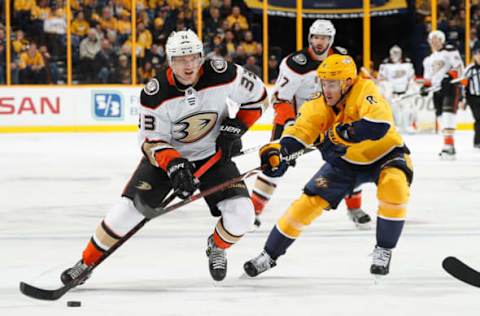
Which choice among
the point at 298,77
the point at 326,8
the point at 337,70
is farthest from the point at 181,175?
Answer: the point at 326,8

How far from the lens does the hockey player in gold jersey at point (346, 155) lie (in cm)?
373

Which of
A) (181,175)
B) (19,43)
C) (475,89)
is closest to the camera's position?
(181,175)

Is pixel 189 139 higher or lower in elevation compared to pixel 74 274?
higher

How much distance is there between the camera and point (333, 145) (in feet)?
12.5

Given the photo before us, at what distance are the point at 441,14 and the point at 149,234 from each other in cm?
837

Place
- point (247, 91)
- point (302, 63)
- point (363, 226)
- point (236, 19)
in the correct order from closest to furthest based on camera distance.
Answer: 1. point (247, 91)
2. point (363, 226)
3. point (302, 63)
4. point (236, 19)

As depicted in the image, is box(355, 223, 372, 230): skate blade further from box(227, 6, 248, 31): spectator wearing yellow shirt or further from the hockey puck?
box(227, 6, 248, 31): spectator wearing yellow shirt

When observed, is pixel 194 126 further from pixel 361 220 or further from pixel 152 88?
pixel 361 220

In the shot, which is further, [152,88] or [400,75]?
[400,75]

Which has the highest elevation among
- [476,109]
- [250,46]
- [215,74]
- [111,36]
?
[111,36]

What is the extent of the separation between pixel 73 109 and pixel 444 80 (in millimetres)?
4735

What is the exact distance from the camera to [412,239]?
475 cm

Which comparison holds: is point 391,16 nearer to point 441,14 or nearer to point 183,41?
point 441,14

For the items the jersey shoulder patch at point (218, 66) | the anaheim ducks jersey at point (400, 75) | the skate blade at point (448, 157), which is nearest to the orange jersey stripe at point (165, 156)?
the jersey shoulder patch at point (218, 66)
